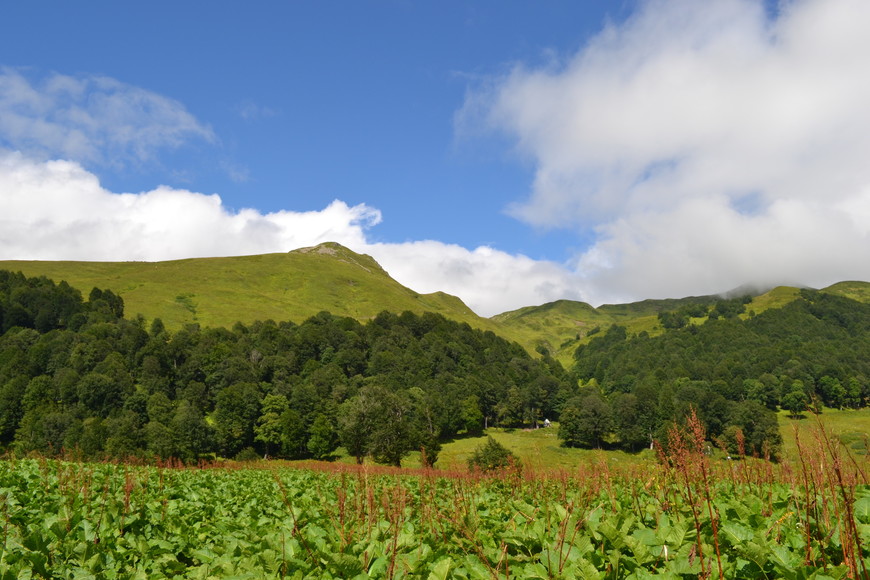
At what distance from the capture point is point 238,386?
339 ft

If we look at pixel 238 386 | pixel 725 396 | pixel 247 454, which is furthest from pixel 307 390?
pixel 725 396

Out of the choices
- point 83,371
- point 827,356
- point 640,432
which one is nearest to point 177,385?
point 83,371

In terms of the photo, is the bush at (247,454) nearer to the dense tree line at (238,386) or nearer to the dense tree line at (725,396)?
the dense tree line at (238,386)

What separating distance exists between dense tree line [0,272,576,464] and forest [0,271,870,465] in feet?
1.24

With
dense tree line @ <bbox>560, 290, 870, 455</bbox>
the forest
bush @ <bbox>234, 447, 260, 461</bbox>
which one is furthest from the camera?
dense tree line @ <bbox>560, 290, 870, 455</bbox>

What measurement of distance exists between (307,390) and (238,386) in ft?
50.3

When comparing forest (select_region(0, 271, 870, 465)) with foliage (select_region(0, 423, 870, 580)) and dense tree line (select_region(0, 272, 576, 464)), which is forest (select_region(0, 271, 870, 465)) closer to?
dense tree line (select_region(0, 272, 576, 464))

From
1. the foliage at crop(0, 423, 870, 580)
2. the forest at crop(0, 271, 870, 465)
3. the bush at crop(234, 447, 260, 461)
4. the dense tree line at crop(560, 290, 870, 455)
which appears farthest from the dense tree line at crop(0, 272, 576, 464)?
the foliage at crop(0, 423, 870, 580)

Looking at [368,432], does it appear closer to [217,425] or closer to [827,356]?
[217,425]

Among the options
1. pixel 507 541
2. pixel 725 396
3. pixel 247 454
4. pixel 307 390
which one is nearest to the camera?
pixel 507 541

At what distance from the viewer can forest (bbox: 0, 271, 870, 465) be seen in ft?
277

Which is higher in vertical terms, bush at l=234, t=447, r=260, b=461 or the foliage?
the foliage

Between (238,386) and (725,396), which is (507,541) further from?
(725,396)

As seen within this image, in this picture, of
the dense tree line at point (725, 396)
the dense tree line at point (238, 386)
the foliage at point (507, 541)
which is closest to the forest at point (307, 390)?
the dense tree line at point (238, 386)
